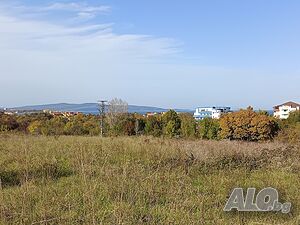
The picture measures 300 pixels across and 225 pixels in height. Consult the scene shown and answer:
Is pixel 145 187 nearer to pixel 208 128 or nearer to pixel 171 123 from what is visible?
pixel 171 123

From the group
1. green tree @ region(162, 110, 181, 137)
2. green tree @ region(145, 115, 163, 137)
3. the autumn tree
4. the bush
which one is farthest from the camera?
the autumn tree

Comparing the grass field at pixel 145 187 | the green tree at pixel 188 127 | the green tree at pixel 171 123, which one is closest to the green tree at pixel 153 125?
the green tree at pixel 171 123

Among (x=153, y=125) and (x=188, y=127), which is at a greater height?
(x=153, y=125)

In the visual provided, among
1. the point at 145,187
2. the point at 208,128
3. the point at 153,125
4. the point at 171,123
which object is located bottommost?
the point at 208,128

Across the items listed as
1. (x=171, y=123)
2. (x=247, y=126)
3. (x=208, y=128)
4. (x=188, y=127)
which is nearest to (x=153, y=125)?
(x=171, y=123)

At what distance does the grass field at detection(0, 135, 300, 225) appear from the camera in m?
3.41

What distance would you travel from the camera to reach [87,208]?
11.9ft

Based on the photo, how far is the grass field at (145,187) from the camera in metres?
3.41

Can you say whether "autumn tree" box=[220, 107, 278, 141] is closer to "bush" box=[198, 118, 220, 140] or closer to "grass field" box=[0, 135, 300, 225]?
"bush" box=[198, 118, 220, 140]

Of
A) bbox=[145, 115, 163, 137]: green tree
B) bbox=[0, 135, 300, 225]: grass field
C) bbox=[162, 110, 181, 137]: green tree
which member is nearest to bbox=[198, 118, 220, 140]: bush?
bbox=[162, 110, 181, 137]: green tree

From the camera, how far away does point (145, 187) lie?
14.5 feet

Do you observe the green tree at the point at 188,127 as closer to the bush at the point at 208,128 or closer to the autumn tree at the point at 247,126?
the bush at the point at 208,128

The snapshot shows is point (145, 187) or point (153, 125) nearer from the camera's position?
point (145, 187)

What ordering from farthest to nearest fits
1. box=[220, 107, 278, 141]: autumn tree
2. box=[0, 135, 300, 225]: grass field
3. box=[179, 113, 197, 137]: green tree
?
1. box=[220, 107, 278, 141]: autumn tree
2. box=[179, 113, 197, 137]: green tree
3. box=[0, 135, 300, 225]: grass field
